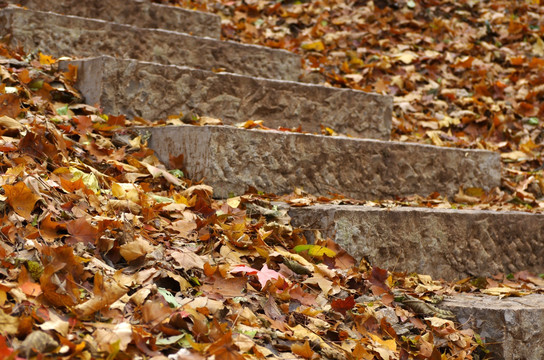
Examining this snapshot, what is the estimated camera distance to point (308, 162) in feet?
7.57

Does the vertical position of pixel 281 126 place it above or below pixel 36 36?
below

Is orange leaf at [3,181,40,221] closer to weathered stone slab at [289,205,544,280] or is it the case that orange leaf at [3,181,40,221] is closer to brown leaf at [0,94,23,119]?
brown leaf at [0,94,23,119]

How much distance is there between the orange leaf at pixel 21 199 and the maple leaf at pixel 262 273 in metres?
0.52

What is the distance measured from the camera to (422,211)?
2.12 metres

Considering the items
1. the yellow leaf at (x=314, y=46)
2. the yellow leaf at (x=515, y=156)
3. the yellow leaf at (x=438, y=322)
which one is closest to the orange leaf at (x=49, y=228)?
the yellow leaf at (x=438, y=322)

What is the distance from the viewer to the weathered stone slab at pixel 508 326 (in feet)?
5.59

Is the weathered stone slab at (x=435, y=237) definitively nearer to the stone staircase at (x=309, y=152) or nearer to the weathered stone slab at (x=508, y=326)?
the stone staircase at (x=309, y=152)

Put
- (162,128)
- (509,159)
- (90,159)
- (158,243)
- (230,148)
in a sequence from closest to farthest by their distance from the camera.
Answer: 1. (158,243)
2. (90,159)
3. (230,148)
4. (162,128)
5. (509,159)

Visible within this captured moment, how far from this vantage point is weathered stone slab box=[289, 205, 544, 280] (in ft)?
6.52

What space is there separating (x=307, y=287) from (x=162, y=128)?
0.96 metres

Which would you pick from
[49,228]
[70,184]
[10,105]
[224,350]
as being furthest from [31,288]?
[10,105]

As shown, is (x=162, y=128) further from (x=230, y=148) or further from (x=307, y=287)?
(x=307, y=287)

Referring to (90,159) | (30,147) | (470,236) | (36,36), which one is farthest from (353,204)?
(36,36)

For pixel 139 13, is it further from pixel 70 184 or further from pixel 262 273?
pixel 262 273
